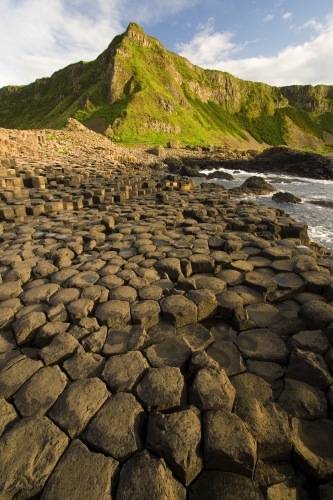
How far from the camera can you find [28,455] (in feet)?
5.63

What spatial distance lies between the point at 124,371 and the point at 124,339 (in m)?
0.46

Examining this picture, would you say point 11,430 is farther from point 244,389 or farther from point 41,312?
point 244,389

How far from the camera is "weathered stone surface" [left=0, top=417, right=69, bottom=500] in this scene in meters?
1.58

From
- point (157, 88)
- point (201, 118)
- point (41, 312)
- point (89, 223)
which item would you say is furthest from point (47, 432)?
point (201, 118)

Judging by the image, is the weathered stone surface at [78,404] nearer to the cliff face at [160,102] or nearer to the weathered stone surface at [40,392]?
the weathered stone surface at [40,392]

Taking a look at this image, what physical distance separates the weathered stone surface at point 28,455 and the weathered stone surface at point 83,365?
443mm

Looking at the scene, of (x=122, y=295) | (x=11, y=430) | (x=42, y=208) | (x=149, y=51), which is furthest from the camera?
(x=149, y=51)

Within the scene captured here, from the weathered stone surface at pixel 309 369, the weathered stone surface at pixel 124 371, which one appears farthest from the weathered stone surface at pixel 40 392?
the weathered stone surface at pixel 309 369

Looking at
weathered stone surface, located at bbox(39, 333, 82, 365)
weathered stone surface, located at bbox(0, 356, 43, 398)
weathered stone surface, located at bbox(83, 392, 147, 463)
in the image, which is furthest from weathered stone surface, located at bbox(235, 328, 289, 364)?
weathered stone surface, located at bbox(0, 356, 43, 398)

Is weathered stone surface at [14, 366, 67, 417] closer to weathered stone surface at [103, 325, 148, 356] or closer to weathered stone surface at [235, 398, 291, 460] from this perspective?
weathered stone surface at [103, 325, 148, 356]

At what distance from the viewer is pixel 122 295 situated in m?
3.40

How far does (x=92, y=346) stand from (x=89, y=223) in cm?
451

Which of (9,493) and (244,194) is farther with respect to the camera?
(244,194)

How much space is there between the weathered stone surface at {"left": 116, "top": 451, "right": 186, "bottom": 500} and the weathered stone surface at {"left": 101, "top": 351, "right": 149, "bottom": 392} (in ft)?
1.85
